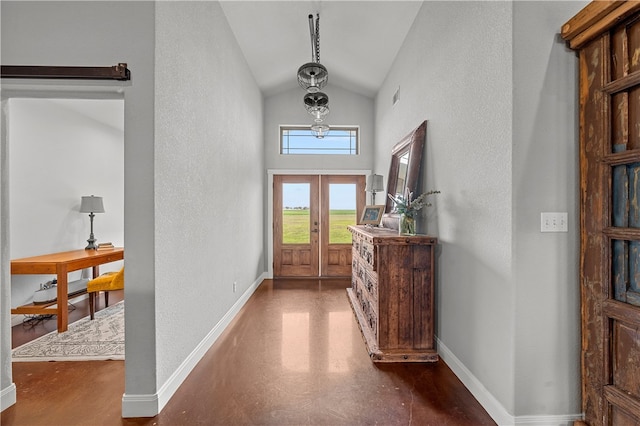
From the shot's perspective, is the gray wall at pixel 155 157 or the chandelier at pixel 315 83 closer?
the gray wall at pixel 155 157

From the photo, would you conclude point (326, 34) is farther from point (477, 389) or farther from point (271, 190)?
point (477, 389)

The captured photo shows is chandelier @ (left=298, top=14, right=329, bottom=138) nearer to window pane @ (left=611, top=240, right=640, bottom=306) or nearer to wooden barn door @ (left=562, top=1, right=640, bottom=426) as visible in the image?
wooden barn door @ (left=562, top=1, right=640, bottom=426)

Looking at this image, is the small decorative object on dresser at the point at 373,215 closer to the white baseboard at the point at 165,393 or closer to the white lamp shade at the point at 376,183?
the white lamp shade at the point at 376,183

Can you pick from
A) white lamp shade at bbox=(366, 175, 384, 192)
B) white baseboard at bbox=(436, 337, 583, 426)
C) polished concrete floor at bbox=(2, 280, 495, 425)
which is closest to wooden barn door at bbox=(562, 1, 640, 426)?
white baseboard at bbox=(436, 337, 583, 426)

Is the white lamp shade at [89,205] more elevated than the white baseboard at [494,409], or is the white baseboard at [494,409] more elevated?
the white lamp shade at [89,205]

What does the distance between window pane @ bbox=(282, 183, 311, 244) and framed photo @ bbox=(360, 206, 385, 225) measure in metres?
1.68

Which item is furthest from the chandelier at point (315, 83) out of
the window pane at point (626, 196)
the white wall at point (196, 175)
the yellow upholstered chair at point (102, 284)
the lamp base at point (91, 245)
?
the lamp base at point (91, 245)

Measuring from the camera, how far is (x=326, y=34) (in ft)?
12.9

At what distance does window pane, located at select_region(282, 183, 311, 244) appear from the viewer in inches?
230

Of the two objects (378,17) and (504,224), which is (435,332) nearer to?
(504,224)

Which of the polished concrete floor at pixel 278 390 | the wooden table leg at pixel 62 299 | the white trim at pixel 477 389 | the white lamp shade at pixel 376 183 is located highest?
the white lamp shade at pixel 376 183

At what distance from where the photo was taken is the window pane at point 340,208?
5.84 meters

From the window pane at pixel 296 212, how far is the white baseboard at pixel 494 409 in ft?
12.7

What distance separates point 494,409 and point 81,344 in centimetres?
361
